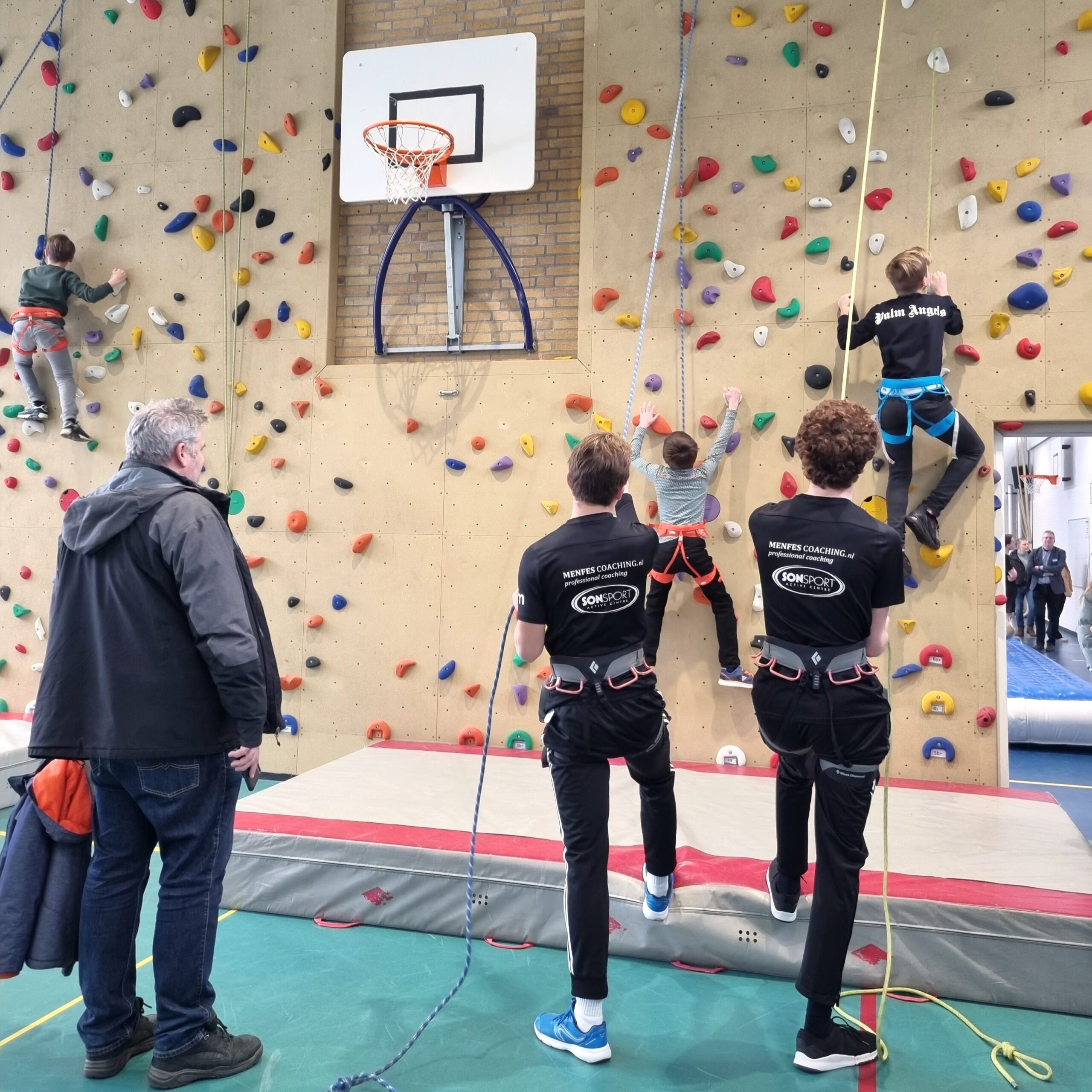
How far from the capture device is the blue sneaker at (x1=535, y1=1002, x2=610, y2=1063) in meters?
2.37

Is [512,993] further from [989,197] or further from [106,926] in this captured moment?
[989,197]

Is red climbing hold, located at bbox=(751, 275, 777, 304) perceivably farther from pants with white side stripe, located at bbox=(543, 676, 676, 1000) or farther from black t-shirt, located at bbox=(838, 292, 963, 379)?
pants with white side stripe, located at bbox=(543, 676, 676, 1000)

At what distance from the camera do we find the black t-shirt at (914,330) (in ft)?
13.7

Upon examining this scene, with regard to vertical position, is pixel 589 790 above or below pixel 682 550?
below

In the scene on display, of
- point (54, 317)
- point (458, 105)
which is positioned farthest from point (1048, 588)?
point (54, 317)

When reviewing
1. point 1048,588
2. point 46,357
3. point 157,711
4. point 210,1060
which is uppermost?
point 46,357

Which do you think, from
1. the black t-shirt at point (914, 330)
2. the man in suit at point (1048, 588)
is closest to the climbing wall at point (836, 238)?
the black t-shirt at point (914, 330)

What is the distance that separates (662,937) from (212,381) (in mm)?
4101

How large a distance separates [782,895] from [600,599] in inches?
Answer: 47.0

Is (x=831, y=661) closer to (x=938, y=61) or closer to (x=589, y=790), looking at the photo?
(x=589, y=790)

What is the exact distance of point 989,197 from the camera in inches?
175

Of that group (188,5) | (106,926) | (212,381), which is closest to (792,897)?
(106,926)

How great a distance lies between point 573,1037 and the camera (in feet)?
7.89

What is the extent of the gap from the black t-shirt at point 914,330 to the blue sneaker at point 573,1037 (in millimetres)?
3071
